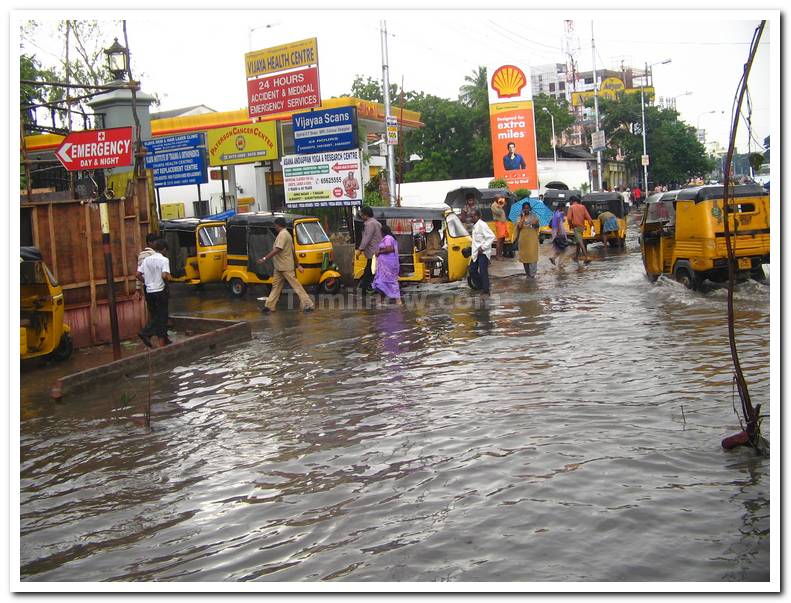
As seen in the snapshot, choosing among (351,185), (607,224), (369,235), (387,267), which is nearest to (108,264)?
(387,267)

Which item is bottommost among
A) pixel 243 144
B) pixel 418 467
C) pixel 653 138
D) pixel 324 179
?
pixel 418 467

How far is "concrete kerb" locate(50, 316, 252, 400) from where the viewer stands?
29.8ft

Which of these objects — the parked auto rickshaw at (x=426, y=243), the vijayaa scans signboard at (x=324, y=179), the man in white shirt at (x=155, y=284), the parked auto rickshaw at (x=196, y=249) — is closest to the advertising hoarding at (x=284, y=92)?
the vijayaa scans signboard at (x=324, y=179)

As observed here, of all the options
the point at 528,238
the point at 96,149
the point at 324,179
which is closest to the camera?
the point at 96,149

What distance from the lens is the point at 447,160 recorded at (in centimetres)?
5609

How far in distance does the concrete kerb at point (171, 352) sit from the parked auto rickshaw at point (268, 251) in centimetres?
408

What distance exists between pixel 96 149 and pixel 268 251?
8.07 metres

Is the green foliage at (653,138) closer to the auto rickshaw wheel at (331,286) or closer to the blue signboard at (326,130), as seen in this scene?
the blue signboard at (326,130)

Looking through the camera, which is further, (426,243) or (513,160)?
(513,160)

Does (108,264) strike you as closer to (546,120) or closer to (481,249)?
(481,249)

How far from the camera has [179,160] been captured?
26.7 metres

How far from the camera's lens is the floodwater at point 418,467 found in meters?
4.51

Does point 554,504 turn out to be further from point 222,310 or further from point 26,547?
point 222,310
